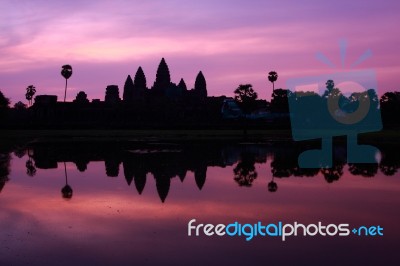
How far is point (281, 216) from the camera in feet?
38.0

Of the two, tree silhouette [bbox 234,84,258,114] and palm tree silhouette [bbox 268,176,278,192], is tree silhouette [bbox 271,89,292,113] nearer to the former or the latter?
tree silhouette [bbox 234,84,258,114]

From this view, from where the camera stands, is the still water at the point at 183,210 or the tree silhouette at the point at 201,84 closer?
the still water at the point at 183,210

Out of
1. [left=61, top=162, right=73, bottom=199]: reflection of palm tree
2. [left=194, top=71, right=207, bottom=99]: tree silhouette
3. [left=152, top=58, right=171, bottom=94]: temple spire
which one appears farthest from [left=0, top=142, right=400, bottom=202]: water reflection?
[left=194, top=71, right=207, bottom=99]: tree silhouette

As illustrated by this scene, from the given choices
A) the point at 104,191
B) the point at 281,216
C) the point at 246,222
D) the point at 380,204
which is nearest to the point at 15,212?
the point at 104,191

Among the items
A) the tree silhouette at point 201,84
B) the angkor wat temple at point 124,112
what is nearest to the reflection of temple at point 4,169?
the angkor wat temple at point 124,112

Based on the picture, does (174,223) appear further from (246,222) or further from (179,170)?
(179,170)

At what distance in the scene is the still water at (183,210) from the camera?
27.9 feet

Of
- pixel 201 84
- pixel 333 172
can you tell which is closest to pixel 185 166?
pixel 333 172

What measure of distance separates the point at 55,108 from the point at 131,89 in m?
47.5

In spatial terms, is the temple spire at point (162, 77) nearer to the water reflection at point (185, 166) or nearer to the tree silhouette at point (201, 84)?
the tree silhouette at point (201, 84)

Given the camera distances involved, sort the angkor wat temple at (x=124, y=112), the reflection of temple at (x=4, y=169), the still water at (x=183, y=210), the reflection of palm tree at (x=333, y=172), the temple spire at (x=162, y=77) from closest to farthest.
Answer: the still water at (x=183, y=210)
the reflection of temple at (x=4, y=169)
the reflection of palm tree at (x=333, y=172)
the angkor wat temple at (x=124, y=112)
the temple spire at (x=162, y=77)

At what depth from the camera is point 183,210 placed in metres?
12.4

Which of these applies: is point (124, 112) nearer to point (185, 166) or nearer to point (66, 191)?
point (185, 166)

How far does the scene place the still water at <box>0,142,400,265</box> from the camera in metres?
8.49
